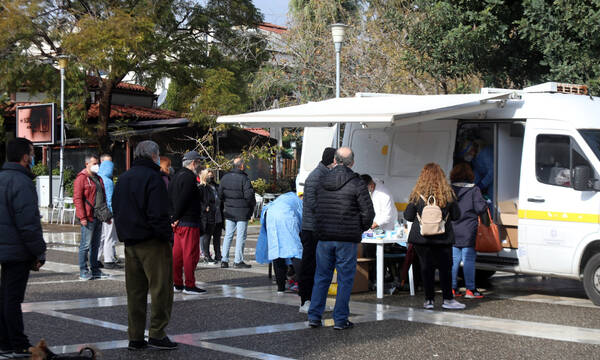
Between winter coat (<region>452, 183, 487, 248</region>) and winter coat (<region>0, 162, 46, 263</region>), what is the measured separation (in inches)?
217

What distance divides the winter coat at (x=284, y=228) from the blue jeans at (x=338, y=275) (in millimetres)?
1637

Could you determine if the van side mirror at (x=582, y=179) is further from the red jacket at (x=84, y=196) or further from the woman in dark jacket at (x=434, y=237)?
the red jacket at (x=84, y=196)

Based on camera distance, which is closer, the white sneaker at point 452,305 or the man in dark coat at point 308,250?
the man in dark coat at point 308,250

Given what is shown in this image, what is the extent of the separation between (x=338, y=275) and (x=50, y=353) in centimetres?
307

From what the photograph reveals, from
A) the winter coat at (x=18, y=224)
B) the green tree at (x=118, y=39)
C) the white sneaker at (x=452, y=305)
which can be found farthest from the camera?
the green tree at (x=118, y=39)

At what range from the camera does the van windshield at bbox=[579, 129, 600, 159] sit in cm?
1012

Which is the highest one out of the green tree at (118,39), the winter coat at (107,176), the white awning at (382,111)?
the green tree at (118,39)

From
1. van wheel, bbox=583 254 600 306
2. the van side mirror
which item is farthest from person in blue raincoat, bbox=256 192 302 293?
van wheel, bbox=583 254 600 306

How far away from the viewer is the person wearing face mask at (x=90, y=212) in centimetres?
1228

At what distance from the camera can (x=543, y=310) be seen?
9.73 metres

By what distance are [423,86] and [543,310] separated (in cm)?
1723

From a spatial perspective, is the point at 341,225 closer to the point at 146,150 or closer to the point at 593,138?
the point at 146,150

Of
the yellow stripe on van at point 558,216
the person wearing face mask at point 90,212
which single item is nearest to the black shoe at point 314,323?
the yellow stripe on van at point 558,216

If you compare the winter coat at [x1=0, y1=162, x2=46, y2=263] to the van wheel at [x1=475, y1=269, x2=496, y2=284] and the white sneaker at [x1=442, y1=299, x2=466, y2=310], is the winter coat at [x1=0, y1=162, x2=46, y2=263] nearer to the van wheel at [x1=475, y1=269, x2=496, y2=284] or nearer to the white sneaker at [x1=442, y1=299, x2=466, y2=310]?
the white sneaker at [x1=442, y1=299, x2=466, y2=310]
